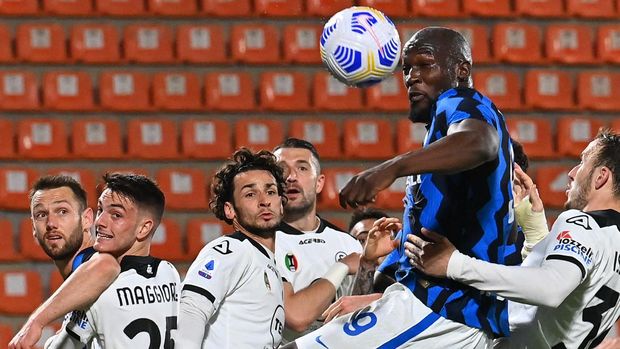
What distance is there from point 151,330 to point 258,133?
5361 mm

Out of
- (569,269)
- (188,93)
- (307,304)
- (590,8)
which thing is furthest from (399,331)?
(590,8)

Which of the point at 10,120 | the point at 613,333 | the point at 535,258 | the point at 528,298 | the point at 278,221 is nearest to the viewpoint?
the point at 528,298

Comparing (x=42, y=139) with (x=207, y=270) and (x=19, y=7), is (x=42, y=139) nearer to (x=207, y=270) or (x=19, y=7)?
(x=19, y=7)

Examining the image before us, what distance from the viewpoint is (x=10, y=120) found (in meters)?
9.38

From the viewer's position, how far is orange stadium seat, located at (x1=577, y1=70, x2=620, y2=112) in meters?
9.84

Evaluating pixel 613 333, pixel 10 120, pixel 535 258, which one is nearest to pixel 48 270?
pixel 10 120

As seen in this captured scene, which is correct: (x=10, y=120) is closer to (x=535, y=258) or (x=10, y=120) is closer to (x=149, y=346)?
(x=149, y=346)

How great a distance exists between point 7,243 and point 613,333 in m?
5.28

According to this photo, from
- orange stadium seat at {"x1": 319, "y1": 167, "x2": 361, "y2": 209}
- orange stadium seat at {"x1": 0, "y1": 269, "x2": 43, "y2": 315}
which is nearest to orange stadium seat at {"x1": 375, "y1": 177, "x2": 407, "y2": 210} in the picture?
orange stadium seat at {"x1": 319, "y1": 167, "x2": 361, "y2": 209}

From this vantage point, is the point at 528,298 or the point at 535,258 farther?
the point at 535,258

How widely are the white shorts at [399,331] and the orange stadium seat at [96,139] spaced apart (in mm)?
6089

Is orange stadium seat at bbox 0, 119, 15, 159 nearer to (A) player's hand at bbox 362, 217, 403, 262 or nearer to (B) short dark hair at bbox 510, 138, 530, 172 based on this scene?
(B) short dark hair at bbox 510, 138, 530, 172

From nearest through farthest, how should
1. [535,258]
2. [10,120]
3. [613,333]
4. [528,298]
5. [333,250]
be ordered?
[528,298] → [535,258] → [333,250] → [613,333] → [10,120]

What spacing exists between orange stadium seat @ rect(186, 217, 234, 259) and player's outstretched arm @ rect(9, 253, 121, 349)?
4904 millimetres
